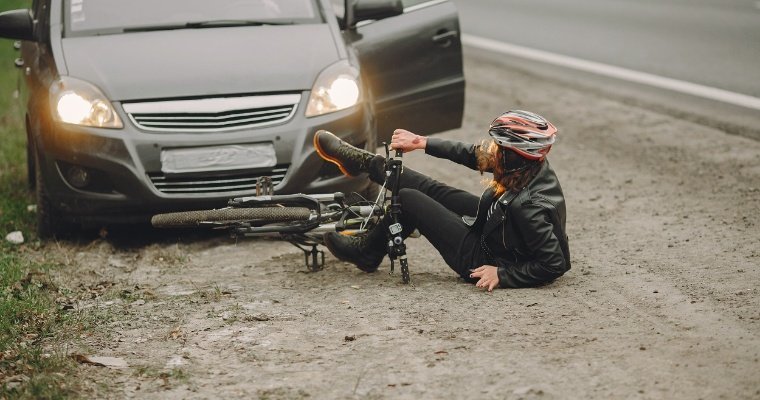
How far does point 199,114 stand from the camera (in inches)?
286

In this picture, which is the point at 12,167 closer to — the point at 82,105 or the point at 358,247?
the point at 82,105

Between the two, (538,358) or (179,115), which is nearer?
(538,358)

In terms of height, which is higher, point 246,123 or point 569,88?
point 246,123

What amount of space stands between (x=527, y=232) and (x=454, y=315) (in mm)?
652

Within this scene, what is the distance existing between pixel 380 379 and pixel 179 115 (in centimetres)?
295

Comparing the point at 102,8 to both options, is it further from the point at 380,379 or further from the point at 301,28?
the point at 380,379

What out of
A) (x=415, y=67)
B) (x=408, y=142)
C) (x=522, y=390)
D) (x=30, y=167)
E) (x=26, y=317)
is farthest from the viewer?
(x=30, y=167)

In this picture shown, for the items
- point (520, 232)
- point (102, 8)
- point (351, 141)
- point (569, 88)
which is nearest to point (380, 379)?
point (520, 232)

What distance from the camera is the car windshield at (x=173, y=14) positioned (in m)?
7.90

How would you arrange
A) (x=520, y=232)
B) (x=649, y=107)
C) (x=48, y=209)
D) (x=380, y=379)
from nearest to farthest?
1. (x=380, y=379)
2. (x=520, y=232)
3. (x=48, y=209)
4. (x=649, y=107)

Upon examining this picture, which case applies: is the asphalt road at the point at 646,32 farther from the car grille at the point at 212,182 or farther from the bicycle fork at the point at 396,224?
the bicycle fork at the point at 396,224

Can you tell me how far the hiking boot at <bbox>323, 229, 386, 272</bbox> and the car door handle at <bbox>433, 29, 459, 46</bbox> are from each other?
8.24ft

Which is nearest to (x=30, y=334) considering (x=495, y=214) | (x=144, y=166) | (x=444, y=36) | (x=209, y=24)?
(x=144, y=166)

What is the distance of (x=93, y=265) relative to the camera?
7.27 m
